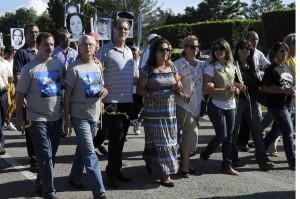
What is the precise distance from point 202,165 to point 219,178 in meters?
0.62

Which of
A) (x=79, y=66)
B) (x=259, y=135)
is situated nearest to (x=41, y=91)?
(x=79, y=66)

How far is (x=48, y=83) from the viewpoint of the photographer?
181 inches

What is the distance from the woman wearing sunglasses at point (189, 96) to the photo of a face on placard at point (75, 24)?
603 centimetres

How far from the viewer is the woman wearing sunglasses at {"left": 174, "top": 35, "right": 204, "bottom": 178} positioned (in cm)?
560

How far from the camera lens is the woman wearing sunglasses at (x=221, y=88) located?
5.65 metres

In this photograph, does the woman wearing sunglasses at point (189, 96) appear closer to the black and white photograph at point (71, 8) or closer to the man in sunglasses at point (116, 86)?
the man in sunglasses at point (116, 86)

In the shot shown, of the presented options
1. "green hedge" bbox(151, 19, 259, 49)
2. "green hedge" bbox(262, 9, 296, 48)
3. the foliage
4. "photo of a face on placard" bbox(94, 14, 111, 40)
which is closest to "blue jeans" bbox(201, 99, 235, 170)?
"photo of a face on placard" bbox(94, 14, 111, 40)

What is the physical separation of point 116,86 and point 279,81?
2.36 m

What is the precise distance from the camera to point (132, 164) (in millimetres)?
6457

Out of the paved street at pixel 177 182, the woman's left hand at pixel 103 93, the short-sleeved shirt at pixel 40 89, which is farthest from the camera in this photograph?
the paved street at pixel 177 182

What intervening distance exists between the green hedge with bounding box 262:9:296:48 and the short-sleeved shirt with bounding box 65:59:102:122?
1821 cm

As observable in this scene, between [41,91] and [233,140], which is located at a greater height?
[41,91]

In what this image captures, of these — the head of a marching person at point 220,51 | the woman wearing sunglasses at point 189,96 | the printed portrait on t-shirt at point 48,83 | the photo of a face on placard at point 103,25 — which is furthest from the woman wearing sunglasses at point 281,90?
the photo of a face on placard at point 103,25
